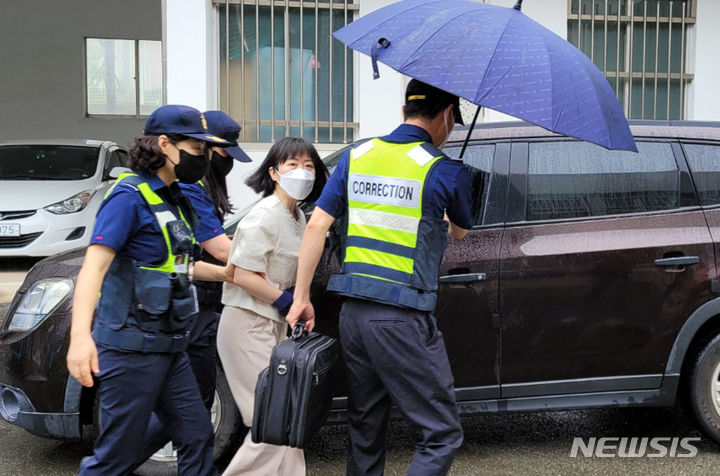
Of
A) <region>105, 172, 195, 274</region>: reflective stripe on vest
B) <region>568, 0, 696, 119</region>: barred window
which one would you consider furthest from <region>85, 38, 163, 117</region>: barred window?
<region>105, 172, 195, 274</region>: reflective stripe on vest

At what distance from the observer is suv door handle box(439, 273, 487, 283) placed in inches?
156

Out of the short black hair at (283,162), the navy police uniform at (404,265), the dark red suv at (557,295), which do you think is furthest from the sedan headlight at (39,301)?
the navy police uniform at (404,265)

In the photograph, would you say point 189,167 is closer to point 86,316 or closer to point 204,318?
point 86,316

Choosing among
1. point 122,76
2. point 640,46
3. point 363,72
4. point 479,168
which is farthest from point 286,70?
point 122,76

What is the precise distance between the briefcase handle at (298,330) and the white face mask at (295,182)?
60 centimetres

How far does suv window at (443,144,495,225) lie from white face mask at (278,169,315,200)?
0.94 meters

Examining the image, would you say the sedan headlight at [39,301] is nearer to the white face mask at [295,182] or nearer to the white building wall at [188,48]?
the white face mask at [295,182]

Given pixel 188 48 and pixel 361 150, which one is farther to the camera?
pixel 188 48

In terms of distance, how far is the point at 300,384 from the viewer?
290 centimetres

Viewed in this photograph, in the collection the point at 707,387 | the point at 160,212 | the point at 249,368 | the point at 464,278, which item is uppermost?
the point at 160,212

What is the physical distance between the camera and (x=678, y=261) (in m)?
4.11

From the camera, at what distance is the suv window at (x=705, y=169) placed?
14.0ft

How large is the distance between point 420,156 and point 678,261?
1834 millimetres

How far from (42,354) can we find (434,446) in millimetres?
1916
